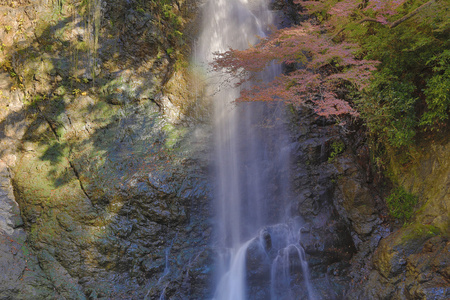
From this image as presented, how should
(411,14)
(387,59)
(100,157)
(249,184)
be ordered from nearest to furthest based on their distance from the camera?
(411,14), (387,59), (100,157), (249,184)

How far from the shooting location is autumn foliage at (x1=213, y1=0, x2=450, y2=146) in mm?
5414

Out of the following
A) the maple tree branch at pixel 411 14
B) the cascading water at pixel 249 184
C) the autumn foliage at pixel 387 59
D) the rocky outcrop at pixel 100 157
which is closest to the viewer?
the maple tree branch at pixel 411 14

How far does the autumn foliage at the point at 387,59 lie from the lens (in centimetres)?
541

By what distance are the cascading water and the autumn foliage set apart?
9.41 feet

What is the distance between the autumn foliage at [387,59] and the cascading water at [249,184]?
287cm

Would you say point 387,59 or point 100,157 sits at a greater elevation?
point 387,59

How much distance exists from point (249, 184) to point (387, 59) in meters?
5.40

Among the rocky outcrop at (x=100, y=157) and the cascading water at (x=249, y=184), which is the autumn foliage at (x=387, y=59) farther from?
the rocky outcrop at (x=100, y=157)

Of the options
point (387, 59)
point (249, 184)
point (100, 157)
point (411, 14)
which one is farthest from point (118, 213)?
point (411, 14)

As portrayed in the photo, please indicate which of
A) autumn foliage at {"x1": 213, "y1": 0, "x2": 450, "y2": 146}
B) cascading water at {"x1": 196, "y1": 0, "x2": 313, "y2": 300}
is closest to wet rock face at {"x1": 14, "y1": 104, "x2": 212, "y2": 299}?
cascading water at {"x1": 196, "y1": 0, "x2": 313, "y2": 300}

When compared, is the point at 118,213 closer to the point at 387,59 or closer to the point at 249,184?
the point at 249,184

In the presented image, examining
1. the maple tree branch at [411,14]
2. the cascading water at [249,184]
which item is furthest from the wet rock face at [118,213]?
the maple tree branch at [411,14]

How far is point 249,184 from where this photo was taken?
9070mm

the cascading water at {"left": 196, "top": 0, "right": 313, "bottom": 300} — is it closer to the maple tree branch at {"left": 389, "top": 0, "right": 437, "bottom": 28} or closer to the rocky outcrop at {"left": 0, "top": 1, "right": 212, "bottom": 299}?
the rocky outcrop at {"left": 0, "top": 1, "right": 212, "bottom": 299}
